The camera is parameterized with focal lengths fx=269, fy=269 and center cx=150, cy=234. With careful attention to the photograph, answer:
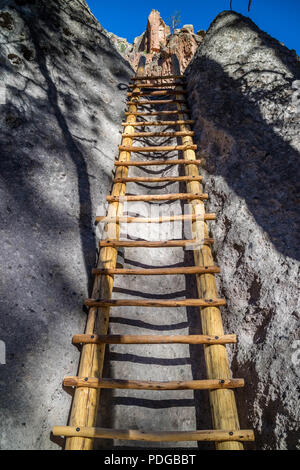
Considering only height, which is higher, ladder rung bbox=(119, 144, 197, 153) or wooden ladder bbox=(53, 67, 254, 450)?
ladder rung bbox=(119, 144, 197, 153)

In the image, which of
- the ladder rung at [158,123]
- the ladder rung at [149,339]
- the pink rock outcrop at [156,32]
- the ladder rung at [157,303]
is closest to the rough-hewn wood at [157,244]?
the ladder rung at [157,303]

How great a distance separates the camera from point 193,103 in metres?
3.46

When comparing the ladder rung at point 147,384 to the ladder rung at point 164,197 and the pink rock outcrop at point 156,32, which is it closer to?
the ladder rung at point 164,197

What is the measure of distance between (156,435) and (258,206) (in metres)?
1.58

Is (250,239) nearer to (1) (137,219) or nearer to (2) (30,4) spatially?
(1) (137,219)

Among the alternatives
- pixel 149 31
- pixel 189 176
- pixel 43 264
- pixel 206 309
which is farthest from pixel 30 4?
pixel 149 31

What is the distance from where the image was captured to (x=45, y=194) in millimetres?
2045

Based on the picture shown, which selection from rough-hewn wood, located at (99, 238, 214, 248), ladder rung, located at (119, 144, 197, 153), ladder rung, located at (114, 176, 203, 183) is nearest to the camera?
rough-hewn wood, located at (99, 238, 214, 248)

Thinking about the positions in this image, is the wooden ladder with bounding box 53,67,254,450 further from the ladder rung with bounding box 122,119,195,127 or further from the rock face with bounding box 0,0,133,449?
the ladder rung with bounding box 122,119,195,127

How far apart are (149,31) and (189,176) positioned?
63.6ft

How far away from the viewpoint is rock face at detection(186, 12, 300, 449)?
1383 millimetres

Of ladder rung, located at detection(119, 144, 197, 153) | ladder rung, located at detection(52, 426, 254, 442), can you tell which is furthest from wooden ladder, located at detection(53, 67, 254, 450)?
ladder rung, located at detection(119, 144, 197, 153)

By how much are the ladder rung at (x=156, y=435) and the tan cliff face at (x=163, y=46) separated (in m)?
8.22

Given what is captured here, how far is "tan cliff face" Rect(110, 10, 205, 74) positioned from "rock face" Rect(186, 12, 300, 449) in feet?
16.8
